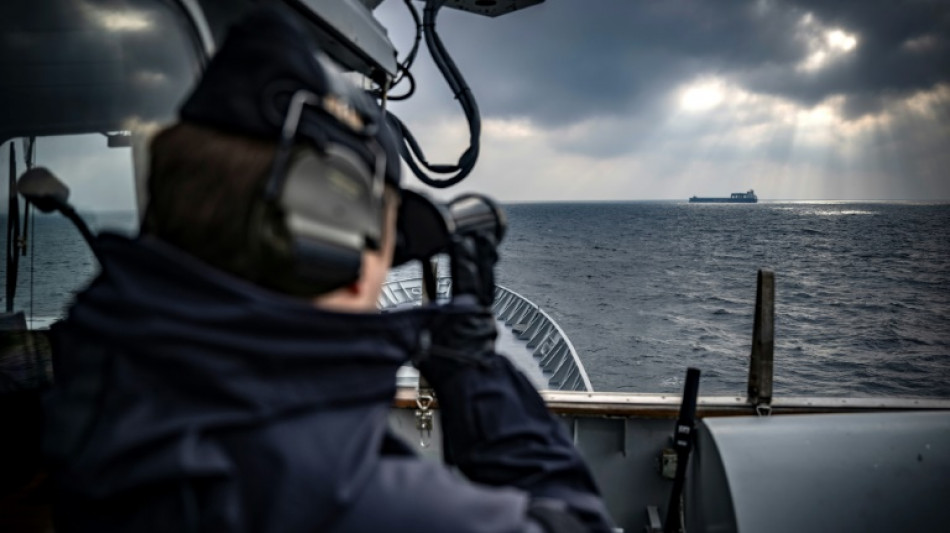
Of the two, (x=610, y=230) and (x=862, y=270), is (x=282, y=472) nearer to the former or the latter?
(x=862, y=270)

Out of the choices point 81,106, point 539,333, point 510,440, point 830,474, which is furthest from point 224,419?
point 539,333

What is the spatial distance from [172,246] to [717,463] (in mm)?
2131

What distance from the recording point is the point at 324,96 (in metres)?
0.91

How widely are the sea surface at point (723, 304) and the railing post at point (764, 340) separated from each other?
2.99 metres

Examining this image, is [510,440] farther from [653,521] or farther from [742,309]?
[742,309]

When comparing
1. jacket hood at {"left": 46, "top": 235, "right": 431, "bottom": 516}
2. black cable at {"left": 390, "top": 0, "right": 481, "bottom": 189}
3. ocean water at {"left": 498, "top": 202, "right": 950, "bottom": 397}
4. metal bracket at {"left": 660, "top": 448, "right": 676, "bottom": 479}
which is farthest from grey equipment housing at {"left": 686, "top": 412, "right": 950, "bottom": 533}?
ocean water at {"left": 498, "top": 202, "right": 950, "bottom": 397}

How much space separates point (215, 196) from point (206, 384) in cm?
25

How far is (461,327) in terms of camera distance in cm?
139

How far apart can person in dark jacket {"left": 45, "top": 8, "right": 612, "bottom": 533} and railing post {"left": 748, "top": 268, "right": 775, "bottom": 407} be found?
2279 mm

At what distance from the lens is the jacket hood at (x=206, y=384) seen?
74 centimetres

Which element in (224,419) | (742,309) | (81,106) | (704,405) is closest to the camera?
(224,419)

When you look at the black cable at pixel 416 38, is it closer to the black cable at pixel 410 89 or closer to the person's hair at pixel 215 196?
the black cable at pixel 410 89

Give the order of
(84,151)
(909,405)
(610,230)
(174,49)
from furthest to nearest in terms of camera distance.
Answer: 1. (610,230)
2. (909,405)
3. (84,151)
4. (174,49)

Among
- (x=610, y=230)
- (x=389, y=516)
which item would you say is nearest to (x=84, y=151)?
(x=389, y=516)
